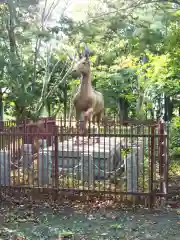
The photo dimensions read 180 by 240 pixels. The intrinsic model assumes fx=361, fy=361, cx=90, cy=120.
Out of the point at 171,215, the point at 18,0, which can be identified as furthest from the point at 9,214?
the point at 18,0

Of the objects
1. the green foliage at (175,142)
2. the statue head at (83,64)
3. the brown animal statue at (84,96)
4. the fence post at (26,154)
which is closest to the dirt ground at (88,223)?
the fence post at (26,154)

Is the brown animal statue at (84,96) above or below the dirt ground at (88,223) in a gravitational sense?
above

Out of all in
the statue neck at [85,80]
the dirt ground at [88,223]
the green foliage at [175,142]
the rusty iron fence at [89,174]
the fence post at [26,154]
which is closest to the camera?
the dirt ground at [88,223]

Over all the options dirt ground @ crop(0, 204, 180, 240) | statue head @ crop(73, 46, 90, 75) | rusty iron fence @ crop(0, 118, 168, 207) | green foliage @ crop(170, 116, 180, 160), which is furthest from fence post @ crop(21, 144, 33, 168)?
green foliage @ crop(170, 116, 180, 160)

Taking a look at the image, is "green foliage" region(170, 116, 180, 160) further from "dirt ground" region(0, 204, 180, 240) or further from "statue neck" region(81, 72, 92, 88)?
"dirt ground" region(0, 204, 180, 240)

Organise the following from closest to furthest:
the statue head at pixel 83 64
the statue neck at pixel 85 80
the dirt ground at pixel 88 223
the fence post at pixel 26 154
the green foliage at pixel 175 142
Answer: the dirt ground at pixel 88 223 < the fence post at pixel 26 154 < the statue head at pixel 83 64 < the statue neck at pixel 85 80 < the green foliage at pixel 175 142

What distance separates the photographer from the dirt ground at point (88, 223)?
559 centimetres

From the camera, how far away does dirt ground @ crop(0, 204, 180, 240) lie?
18.3 feet

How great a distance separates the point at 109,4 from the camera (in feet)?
19.4

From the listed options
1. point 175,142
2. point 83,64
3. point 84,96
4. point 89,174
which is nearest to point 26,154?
point 89,174

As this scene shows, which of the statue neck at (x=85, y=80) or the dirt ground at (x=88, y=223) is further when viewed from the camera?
the statue neck at (x=85, y=80)

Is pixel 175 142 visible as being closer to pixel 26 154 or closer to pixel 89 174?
pixel 89 174

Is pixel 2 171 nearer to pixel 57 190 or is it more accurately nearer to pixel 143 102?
pixel 57 190

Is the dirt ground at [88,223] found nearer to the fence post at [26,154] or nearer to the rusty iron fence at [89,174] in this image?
the rusty iron fence at [89,174]
